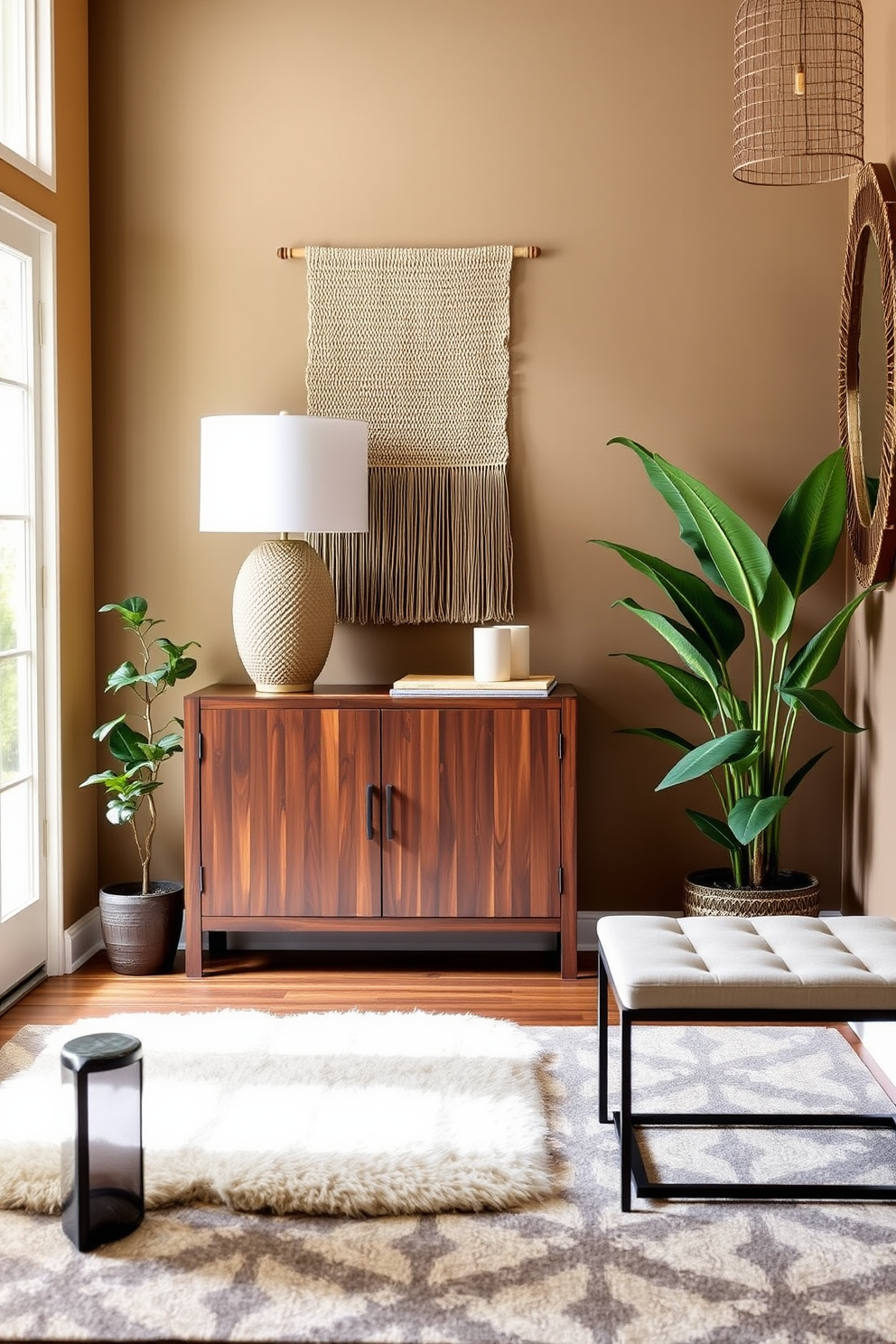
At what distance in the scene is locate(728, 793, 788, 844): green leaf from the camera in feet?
10.5

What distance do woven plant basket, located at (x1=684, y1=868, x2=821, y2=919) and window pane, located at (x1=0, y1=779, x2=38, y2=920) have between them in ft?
5.77

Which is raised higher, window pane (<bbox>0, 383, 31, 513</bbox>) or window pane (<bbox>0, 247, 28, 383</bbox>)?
window pane (<bbox>0, 247, 28, 383</bbox>)

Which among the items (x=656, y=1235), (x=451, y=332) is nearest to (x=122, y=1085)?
(x=656, y=1235)

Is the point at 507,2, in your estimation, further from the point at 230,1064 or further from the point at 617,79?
the point at 230,1064

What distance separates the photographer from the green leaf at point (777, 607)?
338 cm


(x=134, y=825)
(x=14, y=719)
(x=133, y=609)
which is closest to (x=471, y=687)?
(x=133, y=609)

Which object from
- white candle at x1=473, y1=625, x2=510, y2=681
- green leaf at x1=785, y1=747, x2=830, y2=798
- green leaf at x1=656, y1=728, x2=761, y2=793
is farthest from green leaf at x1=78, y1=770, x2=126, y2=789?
green leaf at x1=785, y1=747, x2=830, y2=798

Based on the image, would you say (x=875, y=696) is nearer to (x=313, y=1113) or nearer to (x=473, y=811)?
(x=473, y=811)

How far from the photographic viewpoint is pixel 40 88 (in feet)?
11.6

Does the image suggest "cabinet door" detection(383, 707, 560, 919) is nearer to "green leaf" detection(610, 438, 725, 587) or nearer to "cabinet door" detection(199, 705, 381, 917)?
"cabinet door" detection(199, 705, 381, 917)

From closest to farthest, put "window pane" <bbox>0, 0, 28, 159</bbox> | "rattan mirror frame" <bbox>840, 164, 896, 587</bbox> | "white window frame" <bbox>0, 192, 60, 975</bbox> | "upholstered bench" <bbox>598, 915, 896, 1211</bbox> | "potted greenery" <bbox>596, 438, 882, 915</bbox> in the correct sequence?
"upholstered bench" <bbox>598, 915, 896, 1211</bbox> < "rattan mirror frame" <bbox>840, 164, 896, 587</bbox> < "potted greenery" <bbox>596, 438, 882, 915</bbox> < "window pane" <bbox>0, 0, 28, 159</bbox> < "white window frame" <bbox>0, 192, 60, 975</bbox>

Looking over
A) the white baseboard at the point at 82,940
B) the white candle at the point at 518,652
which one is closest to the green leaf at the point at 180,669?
the white baseboard at the point at 82,940

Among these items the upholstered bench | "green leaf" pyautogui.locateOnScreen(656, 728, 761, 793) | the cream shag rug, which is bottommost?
the cream shag rug

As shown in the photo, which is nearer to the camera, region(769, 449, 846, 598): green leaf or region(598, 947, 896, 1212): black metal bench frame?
region(598, 947, 896, 1212): black metal bench frame
